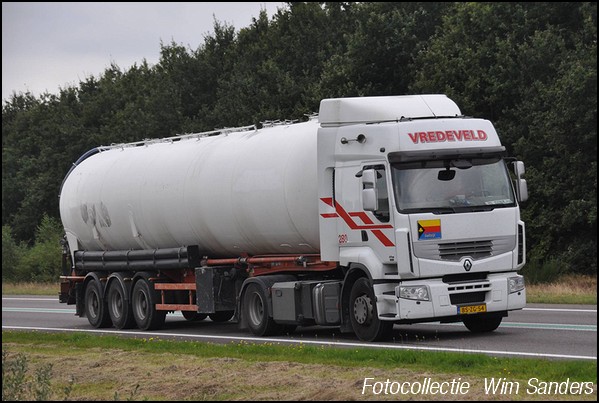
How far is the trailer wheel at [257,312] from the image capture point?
21141mm

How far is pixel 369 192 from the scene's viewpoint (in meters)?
18.3

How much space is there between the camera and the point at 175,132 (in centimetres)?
5950

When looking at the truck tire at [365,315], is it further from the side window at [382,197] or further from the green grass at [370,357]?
the green grass at [370,357]

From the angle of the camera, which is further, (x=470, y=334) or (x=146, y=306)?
(x=146, y=306)

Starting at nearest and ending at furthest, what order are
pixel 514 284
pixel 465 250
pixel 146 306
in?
pixel 465 250, pixel 514 284, pixel 146 306

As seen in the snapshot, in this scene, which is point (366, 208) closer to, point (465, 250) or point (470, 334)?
point (465, 250)

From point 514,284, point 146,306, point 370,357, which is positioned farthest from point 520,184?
point 146,306

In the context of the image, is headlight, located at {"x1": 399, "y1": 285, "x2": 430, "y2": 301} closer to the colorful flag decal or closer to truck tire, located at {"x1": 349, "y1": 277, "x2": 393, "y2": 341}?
truck tire, located at {"x1": 349, "y1": 277, "x2": 393, "y2": 341}

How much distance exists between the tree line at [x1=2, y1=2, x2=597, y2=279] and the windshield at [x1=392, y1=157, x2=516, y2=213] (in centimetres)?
1867

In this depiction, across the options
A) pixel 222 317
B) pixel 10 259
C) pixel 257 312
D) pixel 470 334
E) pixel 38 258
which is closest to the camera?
pixel 470 334

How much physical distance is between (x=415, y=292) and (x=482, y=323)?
214 cm

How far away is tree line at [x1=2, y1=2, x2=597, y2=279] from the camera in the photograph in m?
38.7

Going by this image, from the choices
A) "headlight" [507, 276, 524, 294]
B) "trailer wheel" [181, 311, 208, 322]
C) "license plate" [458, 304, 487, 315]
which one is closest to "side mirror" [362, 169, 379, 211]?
"license plate" [458, 304, 487, 315]

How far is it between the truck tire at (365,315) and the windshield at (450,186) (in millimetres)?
1502
